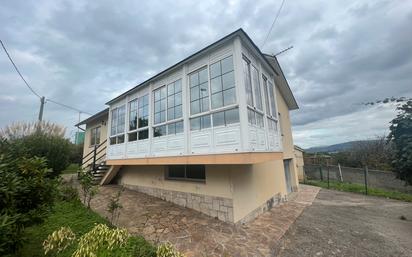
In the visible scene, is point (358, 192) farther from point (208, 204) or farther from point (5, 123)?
point (5, 123)

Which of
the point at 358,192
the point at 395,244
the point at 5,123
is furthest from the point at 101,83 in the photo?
the point at 358,192

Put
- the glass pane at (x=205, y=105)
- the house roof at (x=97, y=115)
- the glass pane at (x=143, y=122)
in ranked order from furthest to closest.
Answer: the house roof at (x=97, y=115), the glass pane at (x=143, y=122), the glass pane at (x=205, y=105)

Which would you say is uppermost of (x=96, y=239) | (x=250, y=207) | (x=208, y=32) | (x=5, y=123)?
(x=208, y=32)

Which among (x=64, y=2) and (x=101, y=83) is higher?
(x=101, y=83)

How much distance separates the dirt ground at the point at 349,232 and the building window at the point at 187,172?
358 cm

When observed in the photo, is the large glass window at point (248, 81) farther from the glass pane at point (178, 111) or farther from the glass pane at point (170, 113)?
the glass pane at point (170, 113)

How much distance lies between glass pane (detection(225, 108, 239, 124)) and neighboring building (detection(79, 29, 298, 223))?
0.10 ft

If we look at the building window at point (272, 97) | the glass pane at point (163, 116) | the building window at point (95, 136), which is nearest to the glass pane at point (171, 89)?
the glass pane at point (163, 116)

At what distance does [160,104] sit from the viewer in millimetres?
8266

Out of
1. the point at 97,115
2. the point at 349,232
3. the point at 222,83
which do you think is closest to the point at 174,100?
the point at 222,83

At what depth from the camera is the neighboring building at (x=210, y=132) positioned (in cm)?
591

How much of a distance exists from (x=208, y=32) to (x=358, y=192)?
51.5ft

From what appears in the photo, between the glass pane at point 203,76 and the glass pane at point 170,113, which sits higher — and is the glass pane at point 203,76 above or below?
above

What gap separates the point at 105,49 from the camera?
1101cm
